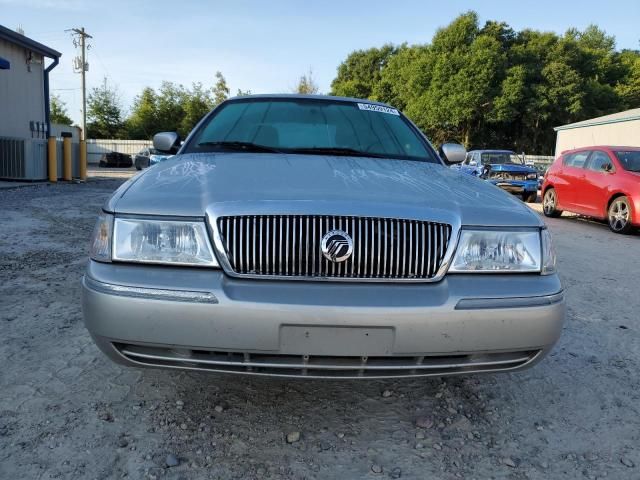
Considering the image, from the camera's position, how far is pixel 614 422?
7.46 feet

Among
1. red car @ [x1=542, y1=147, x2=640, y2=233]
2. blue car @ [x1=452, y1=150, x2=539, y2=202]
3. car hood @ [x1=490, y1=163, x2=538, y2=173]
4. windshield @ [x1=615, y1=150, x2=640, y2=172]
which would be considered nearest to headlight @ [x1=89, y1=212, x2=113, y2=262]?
red car @ [x1=542, y1=147, x2=640, y2=233]

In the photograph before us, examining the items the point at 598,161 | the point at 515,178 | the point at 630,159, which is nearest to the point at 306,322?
the point at 630,159

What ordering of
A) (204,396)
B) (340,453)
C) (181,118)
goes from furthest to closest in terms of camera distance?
(181,118)
(204,396)
(340,453)

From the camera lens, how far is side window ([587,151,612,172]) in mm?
9180

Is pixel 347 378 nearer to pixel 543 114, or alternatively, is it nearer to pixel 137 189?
pixel 137 189

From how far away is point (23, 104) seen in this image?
16.0m

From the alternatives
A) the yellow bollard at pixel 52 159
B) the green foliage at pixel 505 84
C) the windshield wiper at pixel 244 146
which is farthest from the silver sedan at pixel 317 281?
the green foliage at pixel 505 84

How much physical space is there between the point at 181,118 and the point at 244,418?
169 ft

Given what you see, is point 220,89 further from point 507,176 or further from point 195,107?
point 507,176

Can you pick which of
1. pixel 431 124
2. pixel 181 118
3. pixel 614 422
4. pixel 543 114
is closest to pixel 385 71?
pixel 431 124

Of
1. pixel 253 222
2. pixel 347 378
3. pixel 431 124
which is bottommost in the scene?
pixel 347 378

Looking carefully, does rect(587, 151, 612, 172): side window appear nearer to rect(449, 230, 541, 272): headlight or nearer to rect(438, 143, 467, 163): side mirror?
rect(438, 143, 467, 163): side mirror

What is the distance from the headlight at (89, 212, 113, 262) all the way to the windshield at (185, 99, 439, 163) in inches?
41.0

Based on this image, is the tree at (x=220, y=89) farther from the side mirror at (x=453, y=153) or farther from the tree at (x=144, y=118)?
the side mirror at (x=453, y=153)
